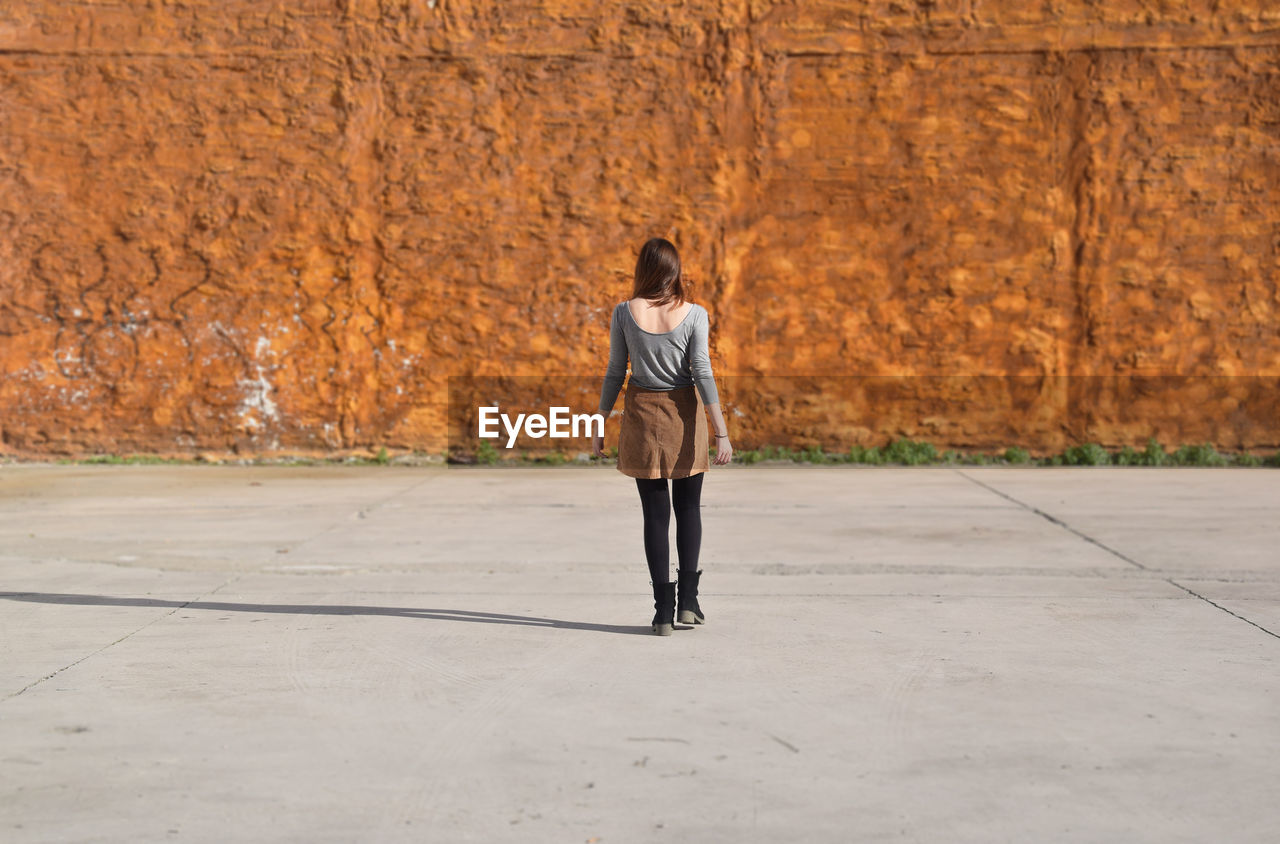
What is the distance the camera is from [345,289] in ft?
43.7

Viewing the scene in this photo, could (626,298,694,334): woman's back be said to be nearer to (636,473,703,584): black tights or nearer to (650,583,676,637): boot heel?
(636,473,703,584): black tights

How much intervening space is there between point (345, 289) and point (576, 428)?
2.67 m

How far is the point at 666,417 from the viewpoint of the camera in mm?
5719

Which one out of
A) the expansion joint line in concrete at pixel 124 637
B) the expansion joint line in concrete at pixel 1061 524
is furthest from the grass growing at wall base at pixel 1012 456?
the expansion joint line in concrete at pixel 124 637

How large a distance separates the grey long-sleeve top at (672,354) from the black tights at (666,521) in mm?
376

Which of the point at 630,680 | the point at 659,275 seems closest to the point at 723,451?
the point at 659,275

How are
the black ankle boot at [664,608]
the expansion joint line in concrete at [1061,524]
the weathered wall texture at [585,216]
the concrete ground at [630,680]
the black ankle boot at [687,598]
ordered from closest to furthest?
the concrete ground at [630,680] < the black ankle boot at [664,608] < the black ankle boot at [687,598] < the expansion joint line in concrete at [1061,524] < the weathered wall texture at [585,216]

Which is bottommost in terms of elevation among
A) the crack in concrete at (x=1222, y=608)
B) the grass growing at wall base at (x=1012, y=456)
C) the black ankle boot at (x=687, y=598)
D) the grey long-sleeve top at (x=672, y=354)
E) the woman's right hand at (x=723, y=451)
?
the grass growing at wall base at (x=1012, y=456)

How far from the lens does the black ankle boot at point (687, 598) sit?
575cm

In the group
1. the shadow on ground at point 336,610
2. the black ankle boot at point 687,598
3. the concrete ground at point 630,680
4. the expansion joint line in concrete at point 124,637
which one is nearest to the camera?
the concrete ground at point 630,680

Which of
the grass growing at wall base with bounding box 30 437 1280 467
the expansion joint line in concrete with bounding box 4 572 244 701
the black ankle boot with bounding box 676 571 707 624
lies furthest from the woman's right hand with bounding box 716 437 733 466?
the grass growing at wall base with bounding box 30 437 1280 467

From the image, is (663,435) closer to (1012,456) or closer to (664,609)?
(664,609)

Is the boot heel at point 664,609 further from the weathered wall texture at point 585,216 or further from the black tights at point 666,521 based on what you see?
the weathered wall texture at point 585,216

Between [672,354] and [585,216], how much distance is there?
7.79 m
